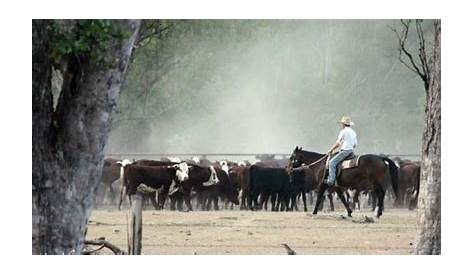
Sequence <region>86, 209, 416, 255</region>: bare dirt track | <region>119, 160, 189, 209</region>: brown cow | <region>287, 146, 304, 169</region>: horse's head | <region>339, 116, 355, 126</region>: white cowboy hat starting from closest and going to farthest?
<region>86, 209, 416, 255</region>: bare dirt track, <region>339, 116, 355, 126</region>: white cowboy hat, <region>287, 146, 304, 169</region>: horse's head, <region>119, 160, 189, 209</region>: brown cow

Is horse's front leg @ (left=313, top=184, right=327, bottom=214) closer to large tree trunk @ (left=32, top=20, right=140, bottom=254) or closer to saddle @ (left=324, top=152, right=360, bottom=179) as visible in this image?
saddle @ (left=324, top=152, right=360, bottom=179)

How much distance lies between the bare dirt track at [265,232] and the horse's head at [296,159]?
3.00 feet

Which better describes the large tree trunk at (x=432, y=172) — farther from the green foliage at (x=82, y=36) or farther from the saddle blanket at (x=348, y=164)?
the green foliage at (x=82, y=36)

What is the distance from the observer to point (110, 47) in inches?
478

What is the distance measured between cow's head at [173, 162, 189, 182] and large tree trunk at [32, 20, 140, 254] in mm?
7499

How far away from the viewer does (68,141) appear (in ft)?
40.9

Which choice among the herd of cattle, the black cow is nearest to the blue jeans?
the herd of cattle

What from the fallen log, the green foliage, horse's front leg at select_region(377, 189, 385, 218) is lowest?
the fallen log

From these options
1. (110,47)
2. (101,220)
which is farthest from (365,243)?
(110,47)

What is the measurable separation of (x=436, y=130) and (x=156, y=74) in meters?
5.34

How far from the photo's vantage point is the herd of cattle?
18250 millimetres

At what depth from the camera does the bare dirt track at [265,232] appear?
14992 millimetres

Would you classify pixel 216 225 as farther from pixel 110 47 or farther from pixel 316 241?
pixel 110 47

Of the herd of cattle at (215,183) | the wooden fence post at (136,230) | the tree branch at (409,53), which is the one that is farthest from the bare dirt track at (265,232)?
the tree branch at (409,53)
